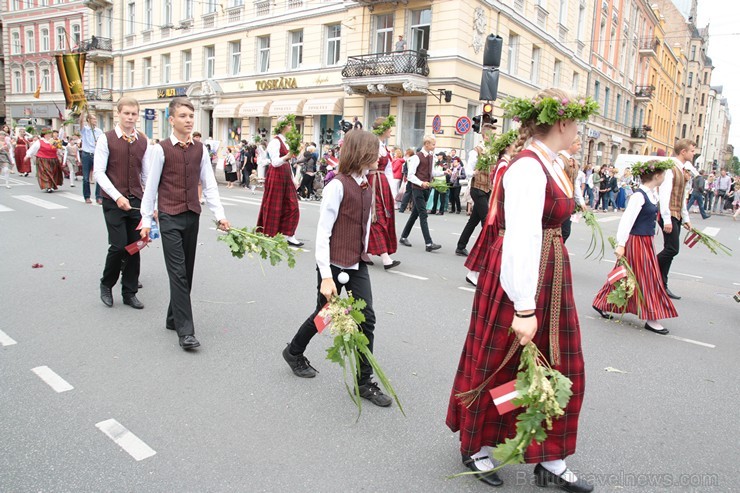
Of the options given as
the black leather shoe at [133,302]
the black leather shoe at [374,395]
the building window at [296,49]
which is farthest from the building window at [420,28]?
the black leather shoe at [374,395]

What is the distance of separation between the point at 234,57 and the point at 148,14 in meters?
9.97

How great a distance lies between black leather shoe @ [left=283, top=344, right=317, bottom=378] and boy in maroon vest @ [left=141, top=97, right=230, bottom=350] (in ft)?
2.90

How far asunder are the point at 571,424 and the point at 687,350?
3081 mm

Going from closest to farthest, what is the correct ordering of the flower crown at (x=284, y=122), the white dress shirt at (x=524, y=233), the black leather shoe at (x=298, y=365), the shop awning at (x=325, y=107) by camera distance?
the white dress shirt at (x=524, y=233) → the black leather shoe at (x=298, y=365) → the flower crown at (x=284, y=122) → the shop awning at (x=325, y=107)

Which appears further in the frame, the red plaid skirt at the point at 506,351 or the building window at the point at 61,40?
the building window at the point at 61,40

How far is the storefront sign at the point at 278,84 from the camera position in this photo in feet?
89.6

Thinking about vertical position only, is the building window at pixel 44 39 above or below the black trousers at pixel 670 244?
above

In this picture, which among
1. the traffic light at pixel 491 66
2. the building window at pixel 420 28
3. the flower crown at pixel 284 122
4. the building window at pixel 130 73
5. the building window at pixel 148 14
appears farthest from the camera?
the building window at pixel 130 73

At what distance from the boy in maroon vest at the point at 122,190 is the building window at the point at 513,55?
2335cm

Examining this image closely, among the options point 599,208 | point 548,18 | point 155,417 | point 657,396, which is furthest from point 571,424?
point 548,18

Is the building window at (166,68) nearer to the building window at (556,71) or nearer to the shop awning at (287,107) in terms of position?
the shop awning at (287,107)

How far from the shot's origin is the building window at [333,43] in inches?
1025

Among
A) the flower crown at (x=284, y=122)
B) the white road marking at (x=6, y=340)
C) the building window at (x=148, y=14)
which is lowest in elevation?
the white road marking at (x=6, y=340)

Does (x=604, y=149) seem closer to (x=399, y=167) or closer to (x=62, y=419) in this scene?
(x=399, y=167)
